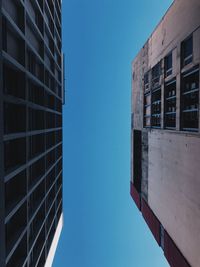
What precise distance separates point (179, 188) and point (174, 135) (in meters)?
5.10

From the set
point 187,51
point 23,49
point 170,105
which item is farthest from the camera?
point 170,105

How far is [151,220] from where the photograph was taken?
30828mm

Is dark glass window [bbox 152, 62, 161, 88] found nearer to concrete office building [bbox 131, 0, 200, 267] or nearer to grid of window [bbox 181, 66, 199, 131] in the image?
concrete office building [bbox 131, 0, 200, 267]

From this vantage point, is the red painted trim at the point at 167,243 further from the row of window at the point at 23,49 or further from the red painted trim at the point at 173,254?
the row of window at the point at 23,49

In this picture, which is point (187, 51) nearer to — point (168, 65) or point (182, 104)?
point (182, 104)

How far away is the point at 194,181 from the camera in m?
18.2

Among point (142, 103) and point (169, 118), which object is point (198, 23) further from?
point (142, 103)

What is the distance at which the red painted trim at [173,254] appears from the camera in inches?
790

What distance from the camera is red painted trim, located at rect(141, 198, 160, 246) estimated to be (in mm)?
28031

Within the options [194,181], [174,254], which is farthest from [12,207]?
[174,254]

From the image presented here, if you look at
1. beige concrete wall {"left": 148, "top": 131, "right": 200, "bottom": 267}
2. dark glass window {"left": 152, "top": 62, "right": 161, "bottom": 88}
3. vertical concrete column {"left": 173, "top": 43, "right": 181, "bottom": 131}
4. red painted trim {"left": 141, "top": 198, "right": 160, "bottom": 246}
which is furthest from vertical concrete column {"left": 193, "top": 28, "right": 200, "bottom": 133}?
red painted trim {"left": 141, "top": 198, "right": 160, "bottom": 246}

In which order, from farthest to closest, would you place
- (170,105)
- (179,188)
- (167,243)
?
(170,105) < (167,243) < (179,188)

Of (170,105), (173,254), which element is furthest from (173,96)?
(173,254)

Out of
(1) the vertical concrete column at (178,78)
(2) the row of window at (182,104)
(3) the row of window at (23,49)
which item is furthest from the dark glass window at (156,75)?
(3) the row of window at (23,49)
